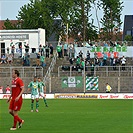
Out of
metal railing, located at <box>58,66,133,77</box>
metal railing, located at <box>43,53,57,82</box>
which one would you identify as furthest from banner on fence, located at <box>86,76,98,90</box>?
metal railing, located at <box>43,53,57,82</box>

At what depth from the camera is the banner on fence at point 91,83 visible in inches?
1848

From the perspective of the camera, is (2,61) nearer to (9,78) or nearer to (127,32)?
(9,78)

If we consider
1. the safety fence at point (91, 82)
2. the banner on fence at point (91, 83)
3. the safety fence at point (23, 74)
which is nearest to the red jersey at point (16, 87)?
the safety fence at point (91, 82)

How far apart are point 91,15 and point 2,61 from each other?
33.0m

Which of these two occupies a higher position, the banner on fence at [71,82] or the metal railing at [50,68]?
the metal railing at [50,68]

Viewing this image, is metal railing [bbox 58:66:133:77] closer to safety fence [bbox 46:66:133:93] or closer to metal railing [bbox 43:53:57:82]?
safety fence [bbox 46:66:133:93]

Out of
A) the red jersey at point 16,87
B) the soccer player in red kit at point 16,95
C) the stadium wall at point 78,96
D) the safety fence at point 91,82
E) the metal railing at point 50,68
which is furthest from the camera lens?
the metal railing at point 50,68

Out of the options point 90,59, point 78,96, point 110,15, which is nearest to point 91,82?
point 78,96

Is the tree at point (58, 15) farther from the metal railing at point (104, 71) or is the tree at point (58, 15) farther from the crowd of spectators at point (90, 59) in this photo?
the metal railing at point (104, 71)

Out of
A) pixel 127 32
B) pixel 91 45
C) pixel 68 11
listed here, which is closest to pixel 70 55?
pixel 91 45

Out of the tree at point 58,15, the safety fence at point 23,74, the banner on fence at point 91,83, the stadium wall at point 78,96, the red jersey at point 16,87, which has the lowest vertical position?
the stadium wall at point 78,96

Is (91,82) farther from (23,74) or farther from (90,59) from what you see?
(23,74)

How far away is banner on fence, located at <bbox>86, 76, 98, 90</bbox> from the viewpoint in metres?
46.9

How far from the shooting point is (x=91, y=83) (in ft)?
154
